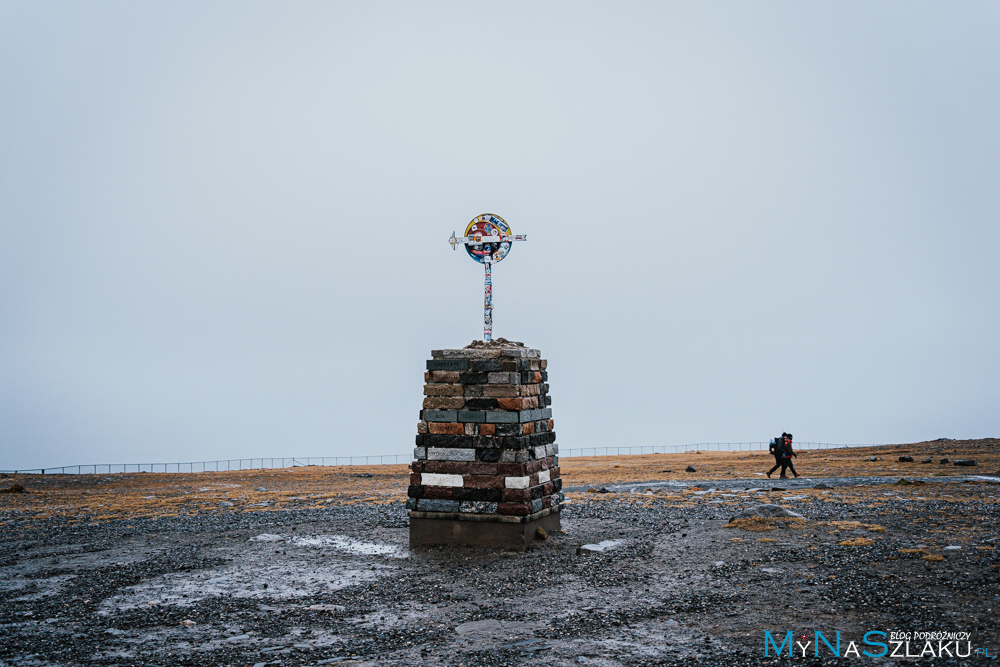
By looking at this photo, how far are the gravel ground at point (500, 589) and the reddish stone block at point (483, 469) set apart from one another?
5.33 ft

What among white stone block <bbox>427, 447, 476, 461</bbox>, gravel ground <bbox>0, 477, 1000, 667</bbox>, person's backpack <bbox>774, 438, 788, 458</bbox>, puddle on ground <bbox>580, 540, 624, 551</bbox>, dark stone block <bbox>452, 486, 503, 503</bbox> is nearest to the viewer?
gravel ground <bbox>0, 477, 1000, 667</bbox>

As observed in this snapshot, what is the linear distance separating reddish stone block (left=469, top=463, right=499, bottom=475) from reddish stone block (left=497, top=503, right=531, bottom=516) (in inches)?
28.6

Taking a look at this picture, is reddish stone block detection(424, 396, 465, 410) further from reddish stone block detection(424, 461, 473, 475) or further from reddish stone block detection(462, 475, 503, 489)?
reddish stone block detection(462, 475, 503, 489)

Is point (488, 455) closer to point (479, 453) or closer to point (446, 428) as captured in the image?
point (479, 453)

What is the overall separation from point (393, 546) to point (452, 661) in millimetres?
7278

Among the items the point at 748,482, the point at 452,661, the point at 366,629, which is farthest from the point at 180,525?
the point at 748,482

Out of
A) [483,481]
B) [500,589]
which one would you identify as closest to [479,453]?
[483,481]

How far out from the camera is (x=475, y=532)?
50.7 ft

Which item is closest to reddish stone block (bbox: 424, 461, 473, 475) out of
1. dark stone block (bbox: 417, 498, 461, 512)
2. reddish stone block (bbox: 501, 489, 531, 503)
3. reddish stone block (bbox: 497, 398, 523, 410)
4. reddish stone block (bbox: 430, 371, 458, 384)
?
dark stone block (bbox: 417, 498, 461, 512)

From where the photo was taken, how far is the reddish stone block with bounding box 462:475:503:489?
15320 mm

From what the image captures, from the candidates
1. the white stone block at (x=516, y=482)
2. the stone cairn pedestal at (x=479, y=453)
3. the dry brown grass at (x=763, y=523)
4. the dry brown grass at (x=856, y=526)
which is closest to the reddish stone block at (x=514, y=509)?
the stone cairn pedestal at (x=479, y=453)

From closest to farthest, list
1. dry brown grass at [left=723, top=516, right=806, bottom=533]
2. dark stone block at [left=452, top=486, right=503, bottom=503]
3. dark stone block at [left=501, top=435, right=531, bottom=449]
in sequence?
dark stone block at [left=501, top=435, right=531, bottom=449] → dark stone block at [left=452, top=486, right=503, bottom=503] → dry brown grass at [left=723, top=516, right=806, bottom=533]

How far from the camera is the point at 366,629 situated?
10242 mm

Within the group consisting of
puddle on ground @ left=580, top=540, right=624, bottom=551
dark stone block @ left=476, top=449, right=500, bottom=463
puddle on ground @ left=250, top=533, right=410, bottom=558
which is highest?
dark stone block @ left=476, top=449, right=500, bottom=463
